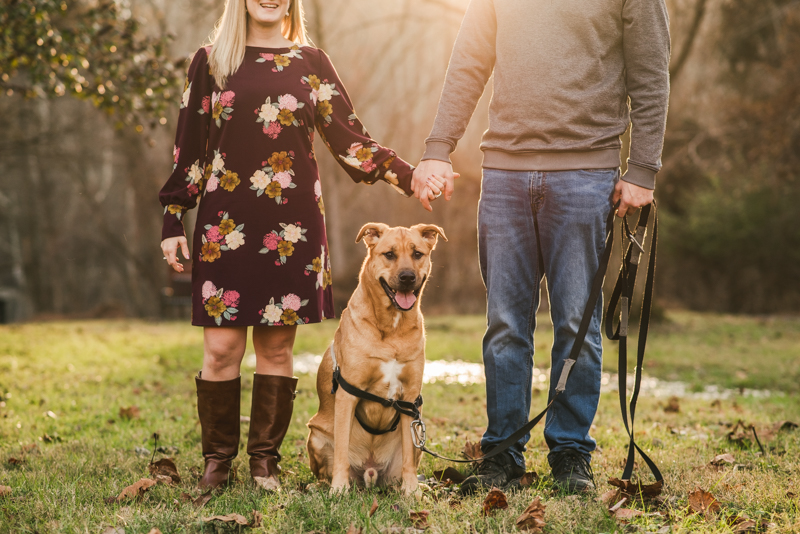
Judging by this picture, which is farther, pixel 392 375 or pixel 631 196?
pixel 392 375

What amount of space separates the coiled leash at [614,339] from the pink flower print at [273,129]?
107 cm

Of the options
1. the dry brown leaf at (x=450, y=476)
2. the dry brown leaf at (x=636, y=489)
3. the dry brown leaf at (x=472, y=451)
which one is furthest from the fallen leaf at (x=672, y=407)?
the dry brown leaf at (x=450, y=476)

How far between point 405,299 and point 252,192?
2.71 feet

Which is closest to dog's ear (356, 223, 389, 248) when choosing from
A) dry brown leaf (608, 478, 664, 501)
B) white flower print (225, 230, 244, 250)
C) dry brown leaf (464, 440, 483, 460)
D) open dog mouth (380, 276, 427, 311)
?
open dog mouth (380, 276, 427, 311)

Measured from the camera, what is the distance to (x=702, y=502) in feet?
8.63

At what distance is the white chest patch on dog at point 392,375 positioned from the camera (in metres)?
2.98

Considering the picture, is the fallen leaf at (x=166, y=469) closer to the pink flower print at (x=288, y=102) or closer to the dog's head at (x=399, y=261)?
the dog's head at (x=399, y=261)

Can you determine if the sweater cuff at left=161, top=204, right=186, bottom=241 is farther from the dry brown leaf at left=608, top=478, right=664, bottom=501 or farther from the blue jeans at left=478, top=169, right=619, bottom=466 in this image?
the dry brown leaf at left=608, top=478, right=664, bottom=501

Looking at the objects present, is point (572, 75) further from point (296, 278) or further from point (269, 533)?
point (269, 533)

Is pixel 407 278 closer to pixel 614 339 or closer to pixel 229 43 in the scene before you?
pixel 614 339

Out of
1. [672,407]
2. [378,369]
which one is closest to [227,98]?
[378,369]

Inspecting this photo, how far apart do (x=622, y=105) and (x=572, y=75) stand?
0.29 m

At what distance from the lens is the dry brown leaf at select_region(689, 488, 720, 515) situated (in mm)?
2570

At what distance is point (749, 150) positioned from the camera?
43.6 feet
